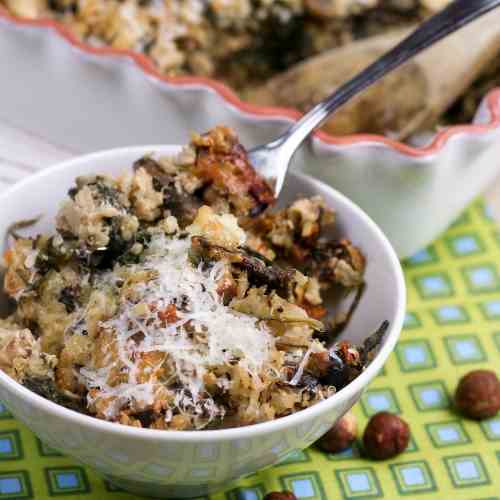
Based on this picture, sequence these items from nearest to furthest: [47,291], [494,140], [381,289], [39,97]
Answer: [47,291] < [381,289] < [494,140] < [39,97]

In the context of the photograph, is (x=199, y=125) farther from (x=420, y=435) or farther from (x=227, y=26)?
(x=420, y=435)

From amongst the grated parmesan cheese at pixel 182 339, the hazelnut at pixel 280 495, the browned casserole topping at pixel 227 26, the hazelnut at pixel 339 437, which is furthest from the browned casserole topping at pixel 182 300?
the browned casserole topping at pixel 227 26

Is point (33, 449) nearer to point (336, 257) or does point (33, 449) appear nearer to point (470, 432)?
point (336, 257)

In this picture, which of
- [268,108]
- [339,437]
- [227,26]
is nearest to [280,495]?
[339,437]

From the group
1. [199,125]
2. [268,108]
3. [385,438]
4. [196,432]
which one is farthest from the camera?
[199,125]

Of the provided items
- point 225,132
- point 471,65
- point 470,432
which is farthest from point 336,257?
point 471,65

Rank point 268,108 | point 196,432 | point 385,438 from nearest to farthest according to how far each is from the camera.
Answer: point 196,432 → point 385,438 → point 268,108

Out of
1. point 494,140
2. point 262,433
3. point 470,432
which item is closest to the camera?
point 262,433
